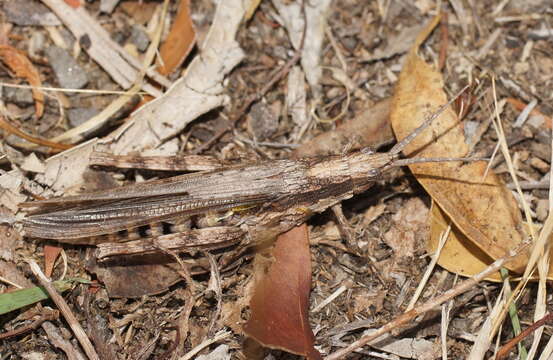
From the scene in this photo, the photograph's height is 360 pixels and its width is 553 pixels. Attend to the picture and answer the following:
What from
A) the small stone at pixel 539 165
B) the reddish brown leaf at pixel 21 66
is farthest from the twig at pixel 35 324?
the small stone at pixel 539 165

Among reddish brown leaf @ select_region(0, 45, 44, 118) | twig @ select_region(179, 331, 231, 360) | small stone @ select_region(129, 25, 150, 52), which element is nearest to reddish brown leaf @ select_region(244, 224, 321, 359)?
twig @ select_region(179, 331, 231, 360)

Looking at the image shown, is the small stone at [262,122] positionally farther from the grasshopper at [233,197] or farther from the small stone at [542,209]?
the small stone at [542,209]

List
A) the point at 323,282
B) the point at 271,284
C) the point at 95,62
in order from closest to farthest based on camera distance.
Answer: the point at 271,284 → the point at 323,282 → the point at 95,62

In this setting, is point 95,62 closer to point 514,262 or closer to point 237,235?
point 237,235

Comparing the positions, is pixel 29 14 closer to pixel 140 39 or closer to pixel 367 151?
pixel 140 39

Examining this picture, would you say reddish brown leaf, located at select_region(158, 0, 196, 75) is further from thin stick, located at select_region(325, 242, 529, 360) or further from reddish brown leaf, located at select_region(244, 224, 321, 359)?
thin stick, located at select_region(325, 242, 529, 360)

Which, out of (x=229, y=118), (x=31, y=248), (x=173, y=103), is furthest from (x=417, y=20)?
(x=31, y=248)
